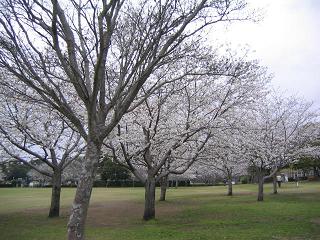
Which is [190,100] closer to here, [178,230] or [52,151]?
[178,230]

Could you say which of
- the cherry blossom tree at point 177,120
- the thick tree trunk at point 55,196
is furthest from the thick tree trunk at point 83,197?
the thick tree trunk at point 55,196

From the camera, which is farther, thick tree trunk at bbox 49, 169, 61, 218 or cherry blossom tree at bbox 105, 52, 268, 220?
thick tree trunk at bbox 49, 169, 61, 218

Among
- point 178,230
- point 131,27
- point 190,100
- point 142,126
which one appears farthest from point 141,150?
point 131,27

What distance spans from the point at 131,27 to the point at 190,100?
26.2ft

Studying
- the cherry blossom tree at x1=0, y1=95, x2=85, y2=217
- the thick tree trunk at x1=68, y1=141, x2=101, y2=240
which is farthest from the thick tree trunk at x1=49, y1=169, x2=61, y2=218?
the thick tree trunk at x1=68, y1=141, x2=101, y2=240

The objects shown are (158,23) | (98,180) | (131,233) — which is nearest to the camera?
(158,23)

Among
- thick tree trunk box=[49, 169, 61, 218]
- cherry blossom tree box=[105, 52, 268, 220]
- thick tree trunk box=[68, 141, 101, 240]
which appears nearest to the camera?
thick tree trunk box=[68, 141, 101, 240]

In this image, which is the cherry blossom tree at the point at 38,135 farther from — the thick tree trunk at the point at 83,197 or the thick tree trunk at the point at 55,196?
the thick tree trunk at the point at 83,197

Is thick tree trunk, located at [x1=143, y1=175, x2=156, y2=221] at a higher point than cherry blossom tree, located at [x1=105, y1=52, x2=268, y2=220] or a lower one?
lower

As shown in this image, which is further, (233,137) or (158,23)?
(233,137)

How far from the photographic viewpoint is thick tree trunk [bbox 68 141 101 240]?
279 inches

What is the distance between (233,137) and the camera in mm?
18359

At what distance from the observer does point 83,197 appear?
7.19 m

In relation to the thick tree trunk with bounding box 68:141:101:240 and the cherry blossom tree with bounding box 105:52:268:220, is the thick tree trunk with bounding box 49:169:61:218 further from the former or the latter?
the thick tree trunk with bounding box 68:141:101:240
